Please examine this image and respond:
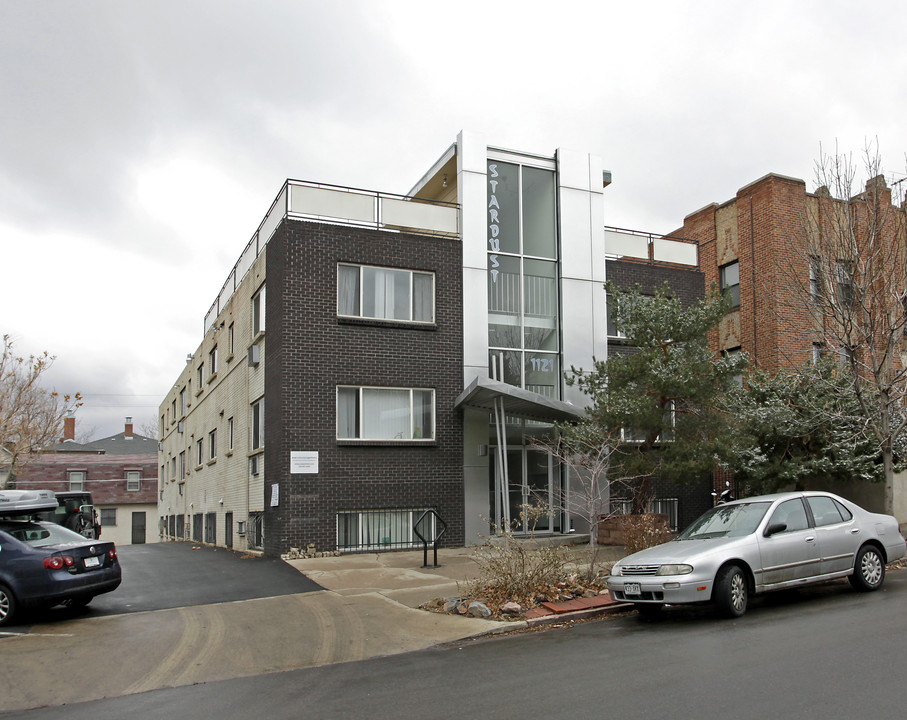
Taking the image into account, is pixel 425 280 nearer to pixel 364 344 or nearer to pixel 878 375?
pixel 364 344

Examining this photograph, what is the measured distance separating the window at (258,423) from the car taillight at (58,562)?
8594 mm

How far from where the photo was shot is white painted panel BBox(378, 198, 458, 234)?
1869 centimetres

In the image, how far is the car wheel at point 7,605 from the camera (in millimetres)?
10396

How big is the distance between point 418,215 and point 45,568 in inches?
441

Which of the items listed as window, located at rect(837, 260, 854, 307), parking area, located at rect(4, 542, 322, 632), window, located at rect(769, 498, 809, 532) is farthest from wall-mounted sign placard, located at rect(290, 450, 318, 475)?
window, located at rect(837, 260, 854, 307)

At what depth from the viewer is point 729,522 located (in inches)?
414

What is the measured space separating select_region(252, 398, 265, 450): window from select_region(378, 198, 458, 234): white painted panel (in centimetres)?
529

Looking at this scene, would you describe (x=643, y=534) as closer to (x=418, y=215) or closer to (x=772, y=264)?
(x=418, y=215)

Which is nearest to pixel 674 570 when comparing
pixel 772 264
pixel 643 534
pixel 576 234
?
pixel 643 534

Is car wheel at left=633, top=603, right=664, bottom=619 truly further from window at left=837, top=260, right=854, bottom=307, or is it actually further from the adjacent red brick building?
the adjacent red brick building

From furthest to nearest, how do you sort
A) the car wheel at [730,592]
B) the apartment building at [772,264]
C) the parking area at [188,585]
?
1. the apartment building at [772,264]
2. the parking area at [188,585]
3. the car wheel at [730,592]

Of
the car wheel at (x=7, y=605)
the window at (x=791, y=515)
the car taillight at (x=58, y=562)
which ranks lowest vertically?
the car wheel at (x=7, y=605)

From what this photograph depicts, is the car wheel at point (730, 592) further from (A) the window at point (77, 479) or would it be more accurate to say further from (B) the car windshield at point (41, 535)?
(A) the window at point (77, 479)

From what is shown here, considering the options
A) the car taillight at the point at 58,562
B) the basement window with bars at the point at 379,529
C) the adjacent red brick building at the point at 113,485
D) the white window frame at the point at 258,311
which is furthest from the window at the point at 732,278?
the adjacent red brick building at the point at 113,485
